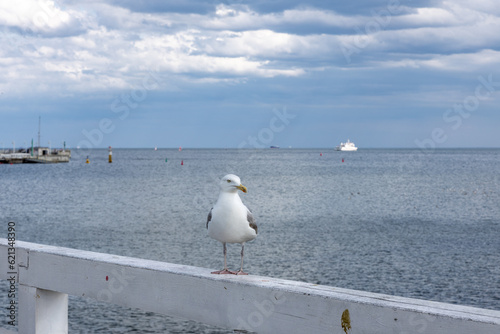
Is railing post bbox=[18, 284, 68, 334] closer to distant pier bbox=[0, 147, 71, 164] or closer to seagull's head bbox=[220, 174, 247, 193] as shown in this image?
seagull's head bbox=[220, 174, 247, 193]

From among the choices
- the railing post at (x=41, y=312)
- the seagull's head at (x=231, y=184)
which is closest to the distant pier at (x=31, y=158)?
the railing post at (x=41, y=312)

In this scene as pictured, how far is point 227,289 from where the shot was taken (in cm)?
279

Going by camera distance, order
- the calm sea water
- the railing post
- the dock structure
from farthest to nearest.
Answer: the calm sea water, the railing post, the dock structure

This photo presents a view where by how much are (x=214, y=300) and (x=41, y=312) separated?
4.17ft

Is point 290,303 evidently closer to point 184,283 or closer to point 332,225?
point 184,283

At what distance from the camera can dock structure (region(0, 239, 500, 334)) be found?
7.58ft

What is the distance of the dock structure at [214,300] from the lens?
231cm

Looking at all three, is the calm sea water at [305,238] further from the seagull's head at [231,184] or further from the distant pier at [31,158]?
the distant pier at [31,158]

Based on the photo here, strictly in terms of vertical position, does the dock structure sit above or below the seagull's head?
below

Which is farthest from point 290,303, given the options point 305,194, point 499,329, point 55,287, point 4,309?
point 305,194

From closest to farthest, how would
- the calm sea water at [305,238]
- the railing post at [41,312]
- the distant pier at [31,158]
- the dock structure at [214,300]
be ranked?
the dock structure at [214,300] < the railing post at [41,312] < the calm sea water at [305,238] < the distant pier at [31,158]

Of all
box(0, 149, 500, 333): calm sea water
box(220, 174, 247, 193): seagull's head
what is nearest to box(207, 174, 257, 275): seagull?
box(220, 174, 247, 193): seagull's head

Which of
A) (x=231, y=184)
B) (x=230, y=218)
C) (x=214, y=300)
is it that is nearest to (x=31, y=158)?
(x=231, y=184)

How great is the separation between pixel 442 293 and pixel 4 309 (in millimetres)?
12744
